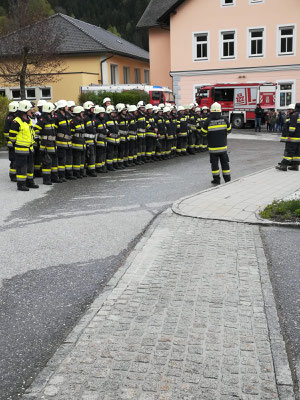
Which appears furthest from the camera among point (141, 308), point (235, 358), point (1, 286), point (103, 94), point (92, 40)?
point (92, 40)

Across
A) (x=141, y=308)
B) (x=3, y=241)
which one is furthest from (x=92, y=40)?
(x=141, y=308)

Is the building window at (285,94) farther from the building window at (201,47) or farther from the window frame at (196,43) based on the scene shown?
the building window at (201,47)

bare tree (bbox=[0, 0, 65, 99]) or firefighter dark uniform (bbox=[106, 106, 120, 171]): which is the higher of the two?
bare tree (bbox=[0, 0, 65, 99])

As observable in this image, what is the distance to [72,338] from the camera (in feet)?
14.1

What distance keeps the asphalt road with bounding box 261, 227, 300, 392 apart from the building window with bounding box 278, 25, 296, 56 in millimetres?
31887

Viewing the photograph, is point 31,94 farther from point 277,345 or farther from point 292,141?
point 277,345

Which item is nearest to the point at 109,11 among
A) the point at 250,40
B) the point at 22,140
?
the point at 250,40

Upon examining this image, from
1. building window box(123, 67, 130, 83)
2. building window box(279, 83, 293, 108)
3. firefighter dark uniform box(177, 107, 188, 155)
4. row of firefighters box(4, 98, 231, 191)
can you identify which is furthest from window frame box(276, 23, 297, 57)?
row of firefighters box(4, 98, 231, 191)

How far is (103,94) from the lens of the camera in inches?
1304

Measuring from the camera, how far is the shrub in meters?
8.54

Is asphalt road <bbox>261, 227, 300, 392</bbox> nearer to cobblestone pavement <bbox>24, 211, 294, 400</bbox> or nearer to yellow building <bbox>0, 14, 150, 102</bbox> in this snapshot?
cobblestone pavement <bbox>24, 211, 294, 400</bbox>

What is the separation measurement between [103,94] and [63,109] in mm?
20314

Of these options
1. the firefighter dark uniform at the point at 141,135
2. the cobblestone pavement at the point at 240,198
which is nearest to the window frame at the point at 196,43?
the firefighter dark uniform at the point at 141,135

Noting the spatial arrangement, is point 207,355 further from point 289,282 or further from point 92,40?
point 92,40
